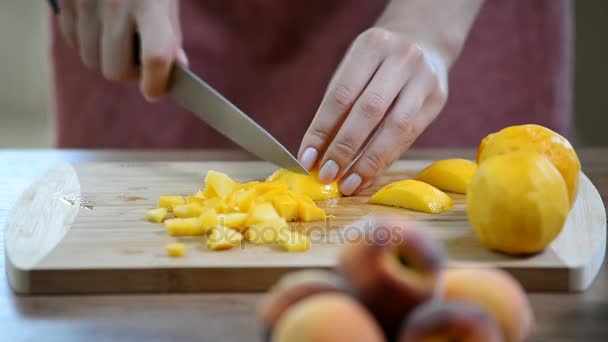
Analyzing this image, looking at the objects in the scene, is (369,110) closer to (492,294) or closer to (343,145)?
(343,145)

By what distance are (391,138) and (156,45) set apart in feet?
1.92

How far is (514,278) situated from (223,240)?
1.58 ft

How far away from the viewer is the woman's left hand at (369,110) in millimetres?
1626

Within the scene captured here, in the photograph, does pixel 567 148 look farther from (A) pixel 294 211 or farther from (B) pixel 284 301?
(B) pixel 284 301

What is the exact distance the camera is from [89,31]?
6.35ft

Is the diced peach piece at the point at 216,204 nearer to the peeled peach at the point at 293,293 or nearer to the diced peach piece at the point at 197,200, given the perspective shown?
the diced peach piece at the point at 197,200

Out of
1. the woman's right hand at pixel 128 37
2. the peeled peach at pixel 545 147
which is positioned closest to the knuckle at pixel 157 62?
the woman's right hand at pixel 128 37

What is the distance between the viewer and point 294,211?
1.46 meters

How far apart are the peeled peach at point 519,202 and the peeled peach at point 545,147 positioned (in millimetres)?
154

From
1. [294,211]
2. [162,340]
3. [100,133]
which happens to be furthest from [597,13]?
[162,340]

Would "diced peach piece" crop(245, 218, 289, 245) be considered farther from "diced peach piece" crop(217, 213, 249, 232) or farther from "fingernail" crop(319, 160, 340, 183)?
"fingernail" crop(319, 160, 340, 183)

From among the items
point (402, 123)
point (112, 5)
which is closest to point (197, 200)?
point (402, 123)

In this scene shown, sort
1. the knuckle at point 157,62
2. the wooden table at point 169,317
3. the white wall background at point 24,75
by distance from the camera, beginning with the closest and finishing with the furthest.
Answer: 1. the wooden table at point 169,317
2. the knuckle at point 157,62
3. the white wall background at point 24,75

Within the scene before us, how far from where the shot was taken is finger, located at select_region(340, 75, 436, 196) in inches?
65.3
